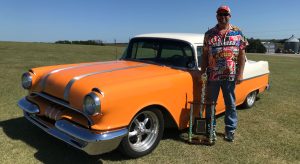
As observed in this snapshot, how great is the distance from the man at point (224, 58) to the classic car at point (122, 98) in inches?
8.0

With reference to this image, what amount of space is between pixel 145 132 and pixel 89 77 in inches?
37.4

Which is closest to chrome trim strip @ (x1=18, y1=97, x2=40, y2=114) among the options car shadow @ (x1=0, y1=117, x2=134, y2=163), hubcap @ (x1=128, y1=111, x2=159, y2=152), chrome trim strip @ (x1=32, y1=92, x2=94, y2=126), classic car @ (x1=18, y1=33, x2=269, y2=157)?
classic car @ (x1=18, y1=33, x2=269, y2=157)

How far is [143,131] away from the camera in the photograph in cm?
402

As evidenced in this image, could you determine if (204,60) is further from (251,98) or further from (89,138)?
(251,98)

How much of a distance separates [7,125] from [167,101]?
7.97 feet

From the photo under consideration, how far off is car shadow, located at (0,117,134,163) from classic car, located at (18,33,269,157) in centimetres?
29

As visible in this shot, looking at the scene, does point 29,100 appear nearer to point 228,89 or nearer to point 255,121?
point 228,89

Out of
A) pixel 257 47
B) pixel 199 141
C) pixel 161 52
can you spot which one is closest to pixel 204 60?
pixel 161 52

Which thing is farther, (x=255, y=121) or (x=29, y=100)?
(x=255, y=121)

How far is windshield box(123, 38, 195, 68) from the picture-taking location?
4.78 meters

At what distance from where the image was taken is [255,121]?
18.6ft

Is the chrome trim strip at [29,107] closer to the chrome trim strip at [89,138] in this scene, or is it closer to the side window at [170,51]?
the chrome trim strip at [89,138]

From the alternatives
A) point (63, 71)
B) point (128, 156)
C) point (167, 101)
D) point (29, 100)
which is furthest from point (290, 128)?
point (29, 100)

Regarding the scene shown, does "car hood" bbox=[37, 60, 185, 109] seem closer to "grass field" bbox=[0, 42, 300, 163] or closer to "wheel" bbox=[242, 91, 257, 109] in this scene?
"grass field" bbox=[0, 42, 300, 163]
